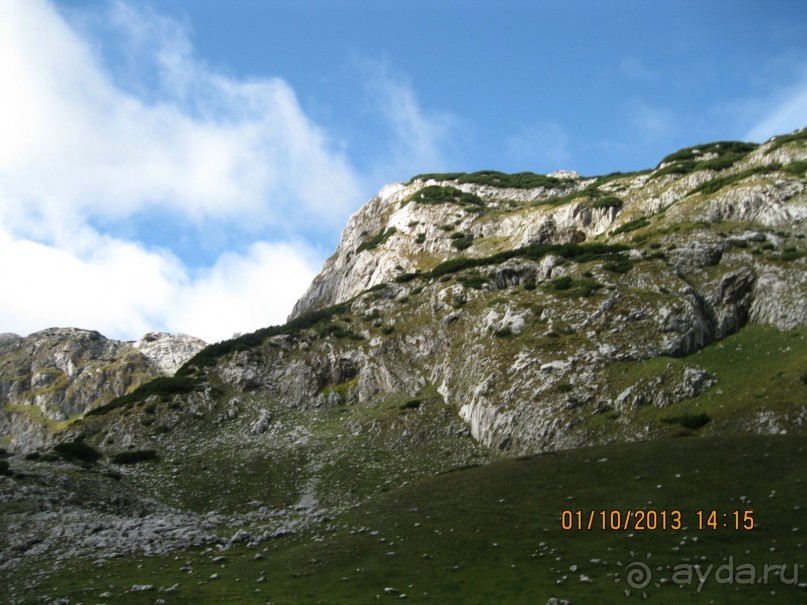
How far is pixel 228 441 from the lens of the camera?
2783 inches

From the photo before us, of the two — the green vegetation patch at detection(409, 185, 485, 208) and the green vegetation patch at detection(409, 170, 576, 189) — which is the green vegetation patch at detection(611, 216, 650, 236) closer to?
the green vegetation patch at detection(409, 185, 485, 208)

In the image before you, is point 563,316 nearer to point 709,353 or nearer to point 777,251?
point 709,353

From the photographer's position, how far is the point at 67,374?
180 meters

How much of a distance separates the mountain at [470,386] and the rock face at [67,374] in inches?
3507

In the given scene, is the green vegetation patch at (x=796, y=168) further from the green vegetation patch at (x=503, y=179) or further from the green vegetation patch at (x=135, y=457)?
the green vegetation patch at (x=135, y=457)

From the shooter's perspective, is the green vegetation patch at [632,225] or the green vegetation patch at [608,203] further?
the green vegetation patch at [608,203]

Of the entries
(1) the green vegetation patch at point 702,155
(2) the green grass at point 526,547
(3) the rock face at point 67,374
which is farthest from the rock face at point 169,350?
(2) the green grass at point 526,547

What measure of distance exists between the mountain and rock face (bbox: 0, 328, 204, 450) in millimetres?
89077

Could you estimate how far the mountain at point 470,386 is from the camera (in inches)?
1684

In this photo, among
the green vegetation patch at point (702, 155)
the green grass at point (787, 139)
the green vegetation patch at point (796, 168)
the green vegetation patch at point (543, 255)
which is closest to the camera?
the green vegetation patch at point (796, 168)

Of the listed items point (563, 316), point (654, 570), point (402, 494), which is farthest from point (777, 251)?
point (654, 570)

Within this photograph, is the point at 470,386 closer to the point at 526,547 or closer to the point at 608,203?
the point at 526,547

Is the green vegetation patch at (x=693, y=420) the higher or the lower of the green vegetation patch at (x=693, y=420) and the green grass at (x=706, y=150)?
the lower

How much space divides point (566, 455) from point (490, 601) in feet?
87.3
